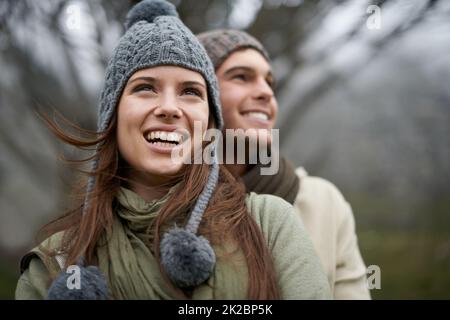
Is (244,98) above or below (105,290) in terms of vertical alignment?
above

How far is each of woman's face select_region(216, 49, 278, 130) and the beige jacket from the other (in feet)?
1.47

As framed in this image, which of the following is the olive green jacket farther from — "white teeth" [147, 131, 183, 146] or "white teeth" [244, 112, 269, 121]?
"white teeth" [244, 112, 269, 121]

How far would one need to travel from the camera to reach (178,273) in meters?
1.52

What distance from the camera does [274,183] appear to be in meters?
2.41

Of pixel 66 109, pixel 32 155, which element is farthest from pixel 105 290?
pixel 32 155

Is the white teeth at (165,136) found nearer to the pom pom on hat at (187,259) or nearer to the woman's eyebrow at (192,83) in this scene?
the woman's eyebrow at (192,83)

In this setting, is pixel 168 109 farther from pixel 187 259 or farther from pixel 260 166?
pixel 260 166

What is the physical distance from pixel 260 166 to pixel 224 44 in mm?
667

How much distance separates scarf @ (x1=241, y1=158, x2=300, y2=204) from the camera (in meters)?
2.39

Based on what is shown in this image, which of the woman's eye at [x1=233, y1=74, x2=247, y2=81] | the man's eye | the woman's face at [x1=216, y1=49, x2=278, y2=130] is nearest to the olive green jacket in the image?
the man's eye

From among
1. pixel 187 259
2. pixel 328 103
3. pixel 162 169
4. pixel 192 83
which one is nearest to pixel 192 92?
pixel 192 83
